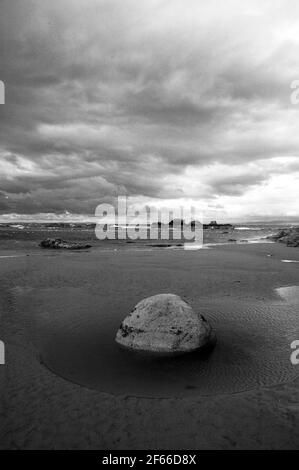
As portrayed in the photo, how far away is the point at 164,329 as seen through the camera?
7.84m

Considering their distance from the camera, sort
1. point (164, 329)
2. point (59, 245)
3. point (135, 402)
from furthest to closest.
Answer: point (59, 245), point (164, 329), point (135, 402)

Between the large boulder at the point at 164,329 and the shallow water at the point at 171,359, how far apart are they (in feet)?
0.98

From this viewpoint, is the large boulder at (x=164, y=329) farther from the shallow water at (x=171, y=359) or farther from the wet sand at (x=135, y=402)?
the wet sand at (x=135, y=402)

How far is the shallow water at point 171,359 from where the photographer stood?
6367 millimetres

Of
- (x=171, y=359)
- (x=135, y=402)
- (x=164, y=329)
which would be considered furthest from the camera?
(x=164, y=329)

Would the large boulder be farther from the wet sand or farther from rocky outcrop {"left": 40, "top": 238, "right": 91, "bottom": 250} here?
rocky outcrop {"left": 40, "top": 238, "right": 91, "bottom": 250}

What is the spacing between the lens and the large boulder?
25.3 ft

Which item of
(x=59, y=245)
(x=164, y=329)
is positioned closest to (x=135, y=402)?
(x=164, y=329)

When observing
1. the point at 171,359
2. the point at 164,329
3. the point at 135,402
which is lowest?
the point at 135,402

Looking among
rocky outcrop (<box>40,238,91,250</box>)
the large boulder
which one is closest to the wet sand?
the large boulder

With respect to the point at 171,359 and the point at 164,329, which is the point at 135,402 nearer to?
the point at 171,359

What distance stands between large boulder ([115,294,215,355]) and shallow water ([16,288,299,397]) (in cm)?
30

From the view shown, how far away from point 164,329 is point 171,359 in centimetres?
79

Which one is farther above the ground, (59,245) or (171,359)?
(59,245)
